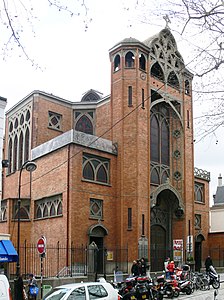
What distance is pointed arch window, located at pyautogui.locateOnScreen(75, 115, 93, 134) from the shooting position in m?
39.2

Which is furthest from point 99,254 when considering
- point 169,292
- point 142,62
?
point 142,62

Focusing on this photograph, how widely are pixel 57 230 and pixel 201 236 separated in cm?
1538

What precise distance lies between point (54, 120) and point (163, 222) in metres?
11.6

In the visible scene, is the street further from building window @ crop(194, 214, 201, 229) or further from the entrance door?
building window @ crop(194, 214, 201, 229)

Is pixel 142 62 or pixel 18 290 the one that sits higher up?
pixel 142 62

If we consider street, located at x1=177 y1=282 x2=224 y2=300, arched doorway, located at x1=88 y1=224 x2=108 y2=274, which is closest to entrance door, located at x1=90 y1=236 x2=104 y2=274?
arched doorway, located at x1=88 y1=224 x2=108 y2=274

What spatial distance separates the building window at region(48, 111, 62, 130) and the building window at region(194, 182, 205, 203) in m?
12.5

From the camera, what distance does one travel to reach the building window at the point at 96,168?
102 feet

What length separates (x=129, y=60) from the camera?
1348 inches

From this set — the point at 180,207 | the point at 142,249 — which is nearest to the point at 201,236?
the point at 180,207

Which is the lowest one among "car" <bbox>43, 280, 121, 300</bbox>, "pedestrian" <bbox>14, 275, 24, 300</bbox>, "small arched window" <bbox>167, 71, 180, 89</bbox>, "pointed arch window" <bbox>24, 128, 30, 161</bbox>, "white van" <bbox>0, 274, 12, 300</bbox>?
"pedestrian" <bbox>14, 275, 24, 300</bbox>

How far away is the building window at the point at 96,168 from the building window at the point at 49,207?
2.34m

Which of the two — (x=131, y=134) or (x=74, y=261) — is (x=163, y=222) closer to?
(x=131, y=134)

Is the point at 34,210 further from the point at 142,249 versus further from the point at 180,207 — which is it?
the point at 180,207
